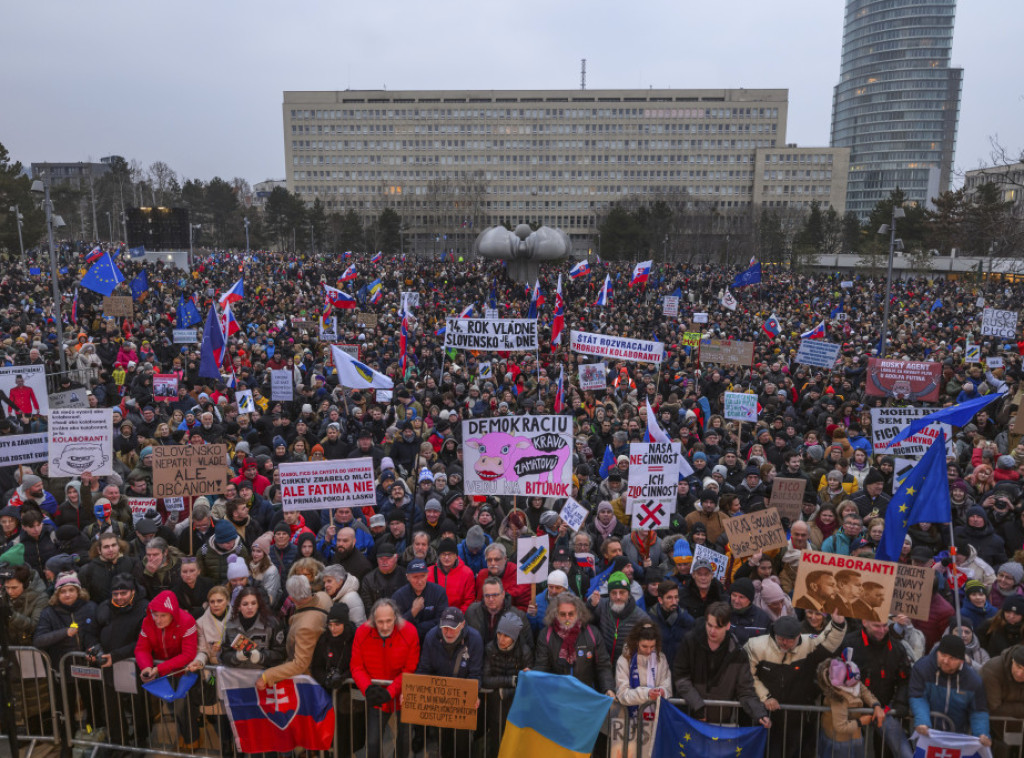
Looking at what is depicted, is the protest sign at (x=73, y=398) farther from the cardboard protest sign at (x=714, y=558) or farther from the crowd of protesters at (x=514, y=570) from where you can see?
the cardboard protest sign at (x=714, y=558)

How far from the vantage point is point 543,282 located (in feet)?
135

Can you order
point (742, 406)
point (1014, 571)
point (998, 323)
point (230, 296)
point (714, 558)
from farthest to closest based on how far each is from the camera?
1. point (230, 296)
2. point (998, 323)
3. point (742, 406)
4. point (714, 558)
5. point (1014, 571)

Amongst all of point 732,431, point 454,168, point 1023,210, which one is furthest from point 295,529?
point 454,168

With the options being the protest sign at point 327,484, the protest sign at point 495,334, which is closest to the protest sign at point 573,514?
the protest sign at point 327,484

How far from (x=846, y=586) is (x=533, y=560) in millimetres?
2249

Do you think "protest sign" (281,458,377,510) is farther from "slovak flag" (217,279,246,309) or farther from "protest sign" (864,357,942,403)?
"slovak flag" (217,279,246,309)

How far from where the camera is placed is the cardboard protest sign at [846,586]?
477 cm

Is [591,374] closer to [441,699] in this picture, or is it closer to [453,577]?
[453,577]

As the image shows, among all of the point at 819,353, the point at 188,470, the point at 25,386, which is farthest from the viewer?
the point at 819,353

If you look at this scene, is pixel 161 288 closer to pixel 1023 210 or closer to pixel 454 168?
pixel 1023 210

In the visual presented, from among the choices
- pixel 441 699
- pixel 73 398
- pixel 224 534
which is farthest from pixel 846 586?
pixel 73 398

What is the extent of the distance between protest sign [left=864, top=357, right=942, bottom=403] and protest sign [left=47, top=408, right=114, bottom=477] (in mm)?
11509

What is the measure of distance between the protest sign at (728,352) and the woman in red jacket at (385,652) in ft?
37.3

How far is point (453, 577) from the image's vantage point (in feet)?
18.7
